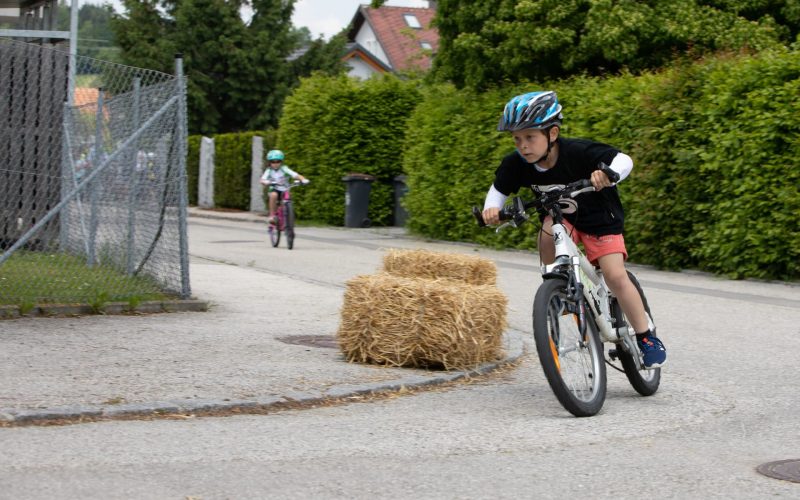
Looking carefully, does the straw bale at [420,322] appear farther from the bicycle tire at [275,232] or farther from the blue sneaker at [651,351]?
the bicycle tire at [275,232]

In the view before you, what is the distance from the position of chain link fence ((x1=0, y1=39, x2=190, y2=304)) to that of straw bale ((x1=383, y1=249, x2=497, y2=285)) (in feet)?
7.73

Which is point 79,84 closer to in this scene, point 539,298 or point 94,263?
point 94,263

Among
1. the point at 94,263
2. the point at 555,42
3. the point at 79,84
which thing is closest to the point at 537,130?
the point at 94,263

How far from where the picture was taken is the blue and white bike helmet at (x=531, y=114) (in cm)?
657

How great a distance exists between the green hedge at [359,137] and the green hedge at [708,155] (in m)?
7.94

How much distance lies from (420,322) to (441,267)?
4.00 feet

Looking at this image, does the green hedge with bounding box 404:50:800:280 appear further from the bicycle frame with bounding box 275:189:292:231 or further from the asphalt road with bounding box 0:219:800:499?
the asphalt road with bounding box 0:219:800:499

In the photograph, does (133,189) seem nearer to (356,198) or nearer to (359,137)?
(356,198)

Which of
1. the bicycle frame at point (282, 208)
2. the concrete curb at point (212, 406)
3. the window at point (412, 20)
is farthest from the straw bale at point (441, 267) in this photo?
the window at point (412, 20)

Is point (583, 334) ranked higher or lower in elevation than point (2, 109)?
lower

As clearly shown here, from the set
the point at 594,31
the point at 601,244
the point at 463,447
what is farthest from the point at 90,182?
the point at 594,31

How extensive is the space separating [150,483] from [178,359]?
311 cm

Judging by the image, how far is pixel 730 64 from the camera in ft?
52.6

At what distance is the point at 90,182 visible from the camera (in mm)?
12266
